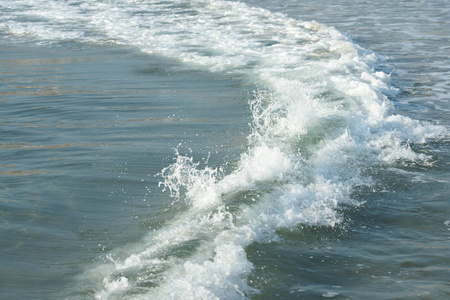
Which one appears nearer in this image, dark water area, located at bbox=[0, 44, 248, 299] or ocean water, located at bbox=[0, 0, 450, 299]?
ocean water, located at bbox=[0, 0, 450, 299]

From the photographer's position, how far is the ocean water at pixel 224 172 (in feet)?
15.8

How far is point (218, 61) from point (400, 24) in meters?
8.69

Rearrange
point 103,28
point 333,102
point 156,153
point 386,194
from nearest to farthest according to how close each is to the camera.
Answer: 1. point 386,194
2. point 156,153
3. point 333,102
4. point 103,28

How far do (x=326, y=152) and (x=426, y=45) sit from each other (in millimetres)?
9526

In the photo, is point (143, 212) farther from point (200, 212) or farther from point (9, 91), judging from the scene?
point (9, 91)

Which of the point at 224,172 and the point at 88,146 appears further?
the point at 88,146

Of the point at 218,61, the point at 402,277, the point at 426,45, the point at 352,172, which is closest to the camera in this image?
the point at 402,277

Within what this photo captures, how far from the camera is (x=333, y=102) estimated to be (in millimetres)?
10203

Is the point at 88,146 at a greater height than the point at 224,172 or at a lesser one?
greater

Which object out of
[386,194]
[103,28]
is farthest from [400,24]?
[386,194]

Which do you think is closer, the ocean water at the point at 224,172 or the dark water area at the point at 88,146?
the ocean water at the point at 224,172

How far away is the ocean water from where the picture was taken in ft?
15.8

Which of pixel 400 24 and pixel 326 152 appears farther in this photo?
pixel 400 24

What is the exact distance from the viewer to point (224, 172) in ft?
23.4
